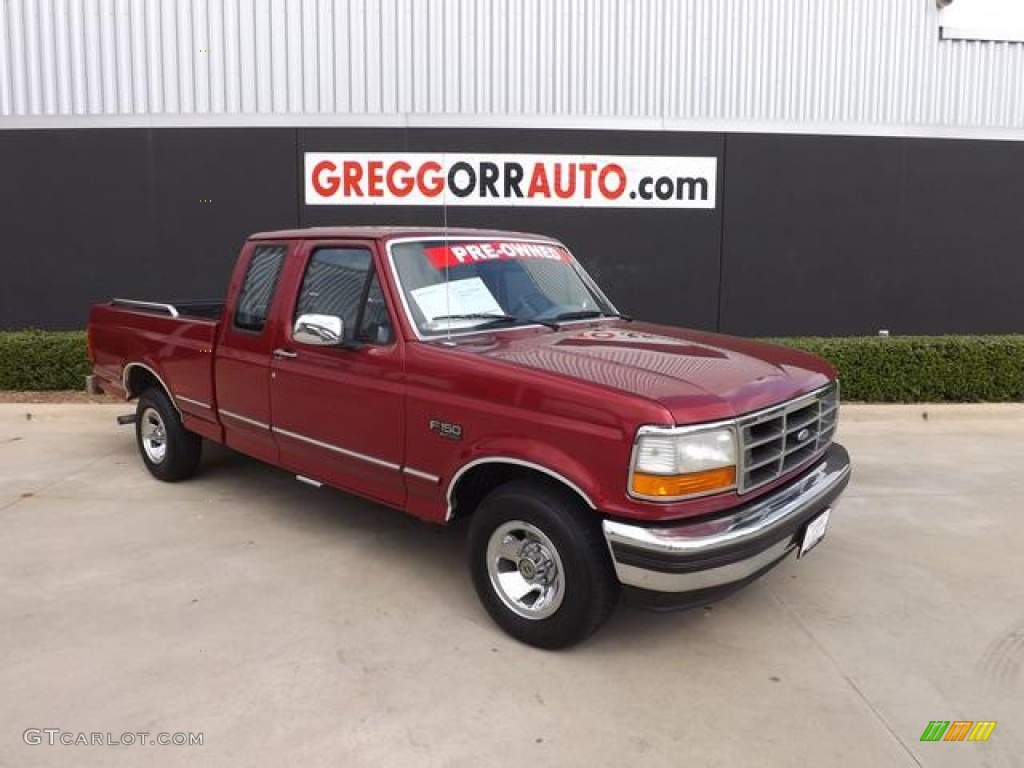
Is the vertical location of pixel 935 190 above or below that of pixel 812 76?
below

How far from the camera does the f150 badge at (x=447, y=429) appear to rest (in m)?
3.71

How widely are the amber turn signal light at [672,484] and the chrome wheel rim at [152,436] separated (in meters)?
4.30

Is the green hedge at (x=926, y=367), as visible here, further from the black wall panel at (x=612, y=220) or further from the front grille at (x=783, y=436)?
the front grille at (x=783, y=436)

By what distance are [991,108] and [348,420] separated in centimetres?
1018

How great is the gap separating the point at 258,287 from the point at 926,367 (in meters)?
7.42

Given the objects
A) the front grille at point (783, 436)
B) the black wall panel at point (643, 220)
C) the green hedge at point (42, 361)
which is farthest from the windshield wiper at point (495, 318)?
the green hedge at point (42, 361)

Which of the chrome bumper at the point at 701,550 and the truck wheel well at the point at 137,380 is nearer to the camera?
the chrome bumper at the point at 701,550

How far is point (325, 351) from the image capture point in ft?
14.3

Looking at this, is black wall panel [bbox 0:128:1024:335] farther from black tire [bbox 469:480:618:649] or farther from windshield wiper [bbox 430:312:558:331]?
black tire [bbox 469:480:618:649]

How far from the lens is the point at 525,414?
11.2 ft

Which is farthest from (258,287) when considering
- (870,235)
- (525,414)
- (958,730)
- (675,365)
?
(870,235)

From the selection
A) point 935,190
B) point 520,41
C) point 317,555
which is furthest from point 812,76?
point 317,555

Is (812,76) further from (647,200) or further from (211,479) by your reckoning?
(211,479)
